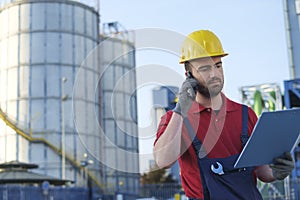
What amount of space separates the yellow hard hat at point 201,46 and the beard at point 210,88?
15 cm

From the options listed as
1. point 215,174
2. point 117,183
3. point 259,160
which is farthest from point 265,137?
point 117,183

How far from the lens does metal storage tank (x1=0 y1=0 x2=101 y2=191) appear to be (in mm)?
30781

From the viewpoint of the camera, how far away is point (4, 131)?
3128cm

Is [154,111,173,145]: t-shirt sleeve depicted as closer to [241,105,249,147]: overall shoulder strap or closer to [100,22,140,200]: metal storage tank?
[100,22,140,200]: metal storage tank

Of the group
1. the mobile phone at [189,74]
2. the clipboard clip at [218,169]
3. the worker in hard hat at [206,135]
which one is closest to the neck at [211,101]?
the worker in hard hat at [206,135]

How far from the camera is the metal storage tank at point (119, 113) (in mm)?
2711

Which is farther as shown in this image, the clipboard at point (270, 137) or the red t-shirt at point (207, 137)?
the red t-shirt at point (207, 137)

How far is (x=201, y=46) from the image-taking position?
2.44 m

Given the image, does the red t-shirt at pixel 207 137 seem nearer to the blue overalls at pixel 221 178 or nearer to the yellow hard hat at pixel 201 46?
the blue overalls at pixel 221 178

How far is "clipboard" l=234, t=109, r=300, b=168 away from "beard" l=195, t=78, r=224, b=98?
271 mm

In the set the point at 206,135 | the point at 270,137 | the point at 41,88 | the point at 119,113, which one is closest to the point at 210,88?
the point at 206,135

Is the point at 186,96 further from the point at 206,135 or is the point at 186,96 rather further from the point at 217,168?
the point at 217,168

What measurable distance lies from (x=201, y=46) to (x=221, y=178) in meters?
0.65

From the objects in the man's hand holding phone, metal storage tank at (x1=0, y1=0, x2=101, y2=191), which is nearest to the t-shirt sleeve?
the man's hand holding phone
